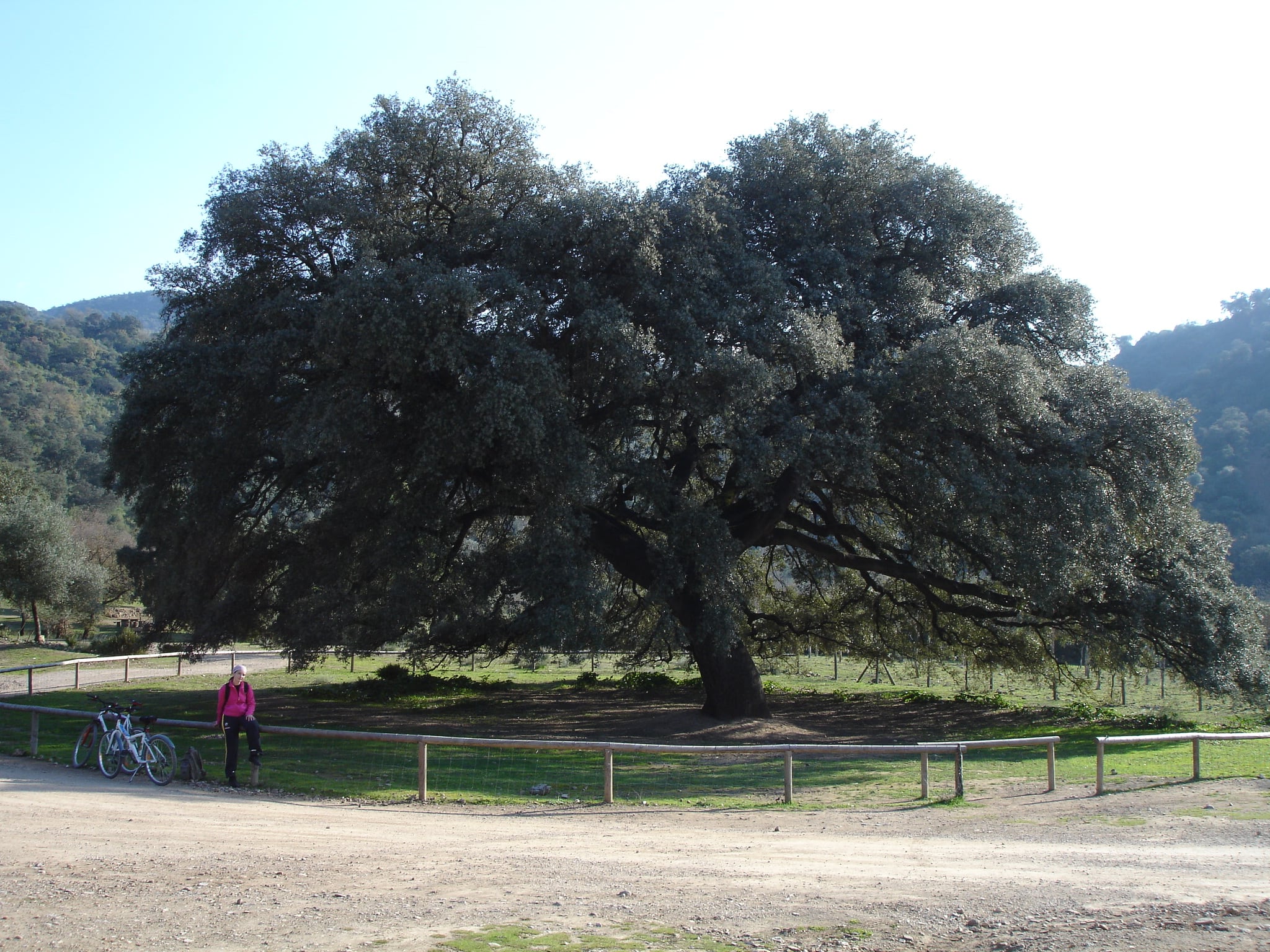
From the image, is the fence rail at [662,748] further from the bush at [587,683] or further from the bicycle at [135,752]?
the bush at [587,683]

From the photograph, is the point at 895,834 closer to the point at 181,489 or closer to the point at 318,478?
the point at 318,478

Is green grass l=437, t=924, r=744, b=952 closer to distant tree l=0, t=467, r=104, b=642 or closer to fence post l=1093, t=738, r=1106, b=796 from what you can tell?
fence post l=1093, t=738, r=1106, b=796

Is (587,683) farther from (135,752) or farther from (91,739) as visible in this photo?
(135,752)

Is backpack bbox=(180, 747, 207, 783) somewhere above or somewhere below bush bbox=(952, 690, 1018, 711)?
above

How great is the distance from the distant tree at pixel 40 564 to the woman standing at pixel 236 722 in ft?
109

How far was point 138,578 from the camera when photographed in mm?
21484

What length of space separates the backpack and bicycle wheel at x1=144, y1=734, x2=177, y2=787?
0.13m

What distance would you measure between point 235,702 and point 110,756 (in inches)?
75.5

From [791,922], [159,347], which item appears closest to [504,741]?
[791,922]

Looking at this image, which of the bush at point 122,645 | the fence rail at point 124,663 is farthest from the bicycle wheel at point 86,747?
the bush at point 122,645

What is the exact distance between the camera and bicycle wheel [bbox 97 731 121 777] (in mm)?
12141

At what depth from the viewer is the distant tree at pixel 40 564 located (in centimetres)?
3894

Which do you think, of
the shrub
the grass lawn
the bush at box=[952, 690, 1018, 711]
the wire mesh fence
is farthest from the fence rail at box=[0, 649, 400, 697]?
the bush at box=[952, 690, 1018, 711]

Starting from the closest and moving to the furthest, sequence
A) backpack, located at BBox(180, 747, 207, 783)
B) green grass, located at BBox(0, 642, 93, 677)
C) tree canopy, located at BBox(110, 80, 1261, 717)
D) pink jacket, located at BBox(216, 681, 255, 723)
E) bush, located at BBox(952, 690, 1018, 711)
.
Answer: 1. pink jacket, located at BBox(216, 681, 255, 723)
2. backpack, located at BBox(180, 747, 207, 783)
3. tree canopy, located at BBox(110, 80, 1261, 717)
4. bush, located at BBox(952, 690, 1018, 711)
5. green grass, located at BBox(0, 642, 93, 677)
